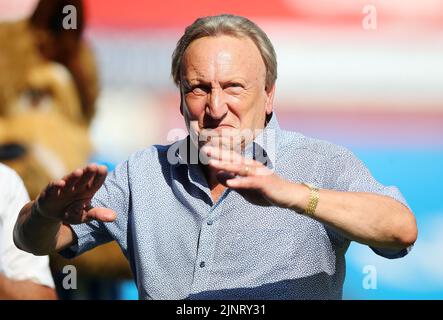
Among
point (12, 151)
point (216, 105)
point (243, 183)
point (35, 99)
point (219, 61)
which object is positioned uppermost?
point (219, 61)

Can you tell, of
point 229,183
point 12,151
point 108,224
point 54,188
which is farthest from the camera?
point 12,151

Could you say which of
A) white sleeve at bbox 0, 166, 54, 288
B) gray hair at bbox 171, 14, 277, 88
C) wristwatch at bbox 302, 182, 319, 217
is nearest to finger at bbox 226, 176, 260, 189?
wristwatch at bbox 302, 182, 319, 217

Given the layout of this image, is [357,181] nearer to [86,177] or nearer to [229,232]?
[229,232]

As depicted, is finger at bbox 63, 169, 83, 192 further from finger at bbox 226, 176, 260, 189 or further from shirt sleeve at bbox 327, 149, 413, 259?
shirt sleeve at bbox 327, 149, 413, 259

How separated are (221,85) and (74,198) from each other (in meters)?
0.51

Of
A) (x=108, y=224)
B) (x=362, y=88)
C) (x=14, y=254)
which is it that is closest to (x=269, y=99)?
(x=108, y=224)

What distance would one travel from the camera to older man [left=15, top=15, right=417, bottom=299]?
244cm

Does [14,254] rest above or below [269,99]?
below

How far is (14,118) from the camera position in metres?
4.09

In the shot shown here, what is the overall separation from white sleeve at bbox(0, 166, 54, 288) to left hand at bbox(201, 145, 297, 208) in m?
1.37

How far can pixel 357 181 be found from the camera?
2.41m

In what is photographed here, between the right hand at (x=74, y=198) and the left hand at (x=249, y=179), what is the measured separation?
0.31 meters

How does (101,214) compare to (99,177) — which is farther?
(101,214)

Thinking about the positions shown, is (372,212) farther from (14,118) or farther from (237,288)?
(14,118)
